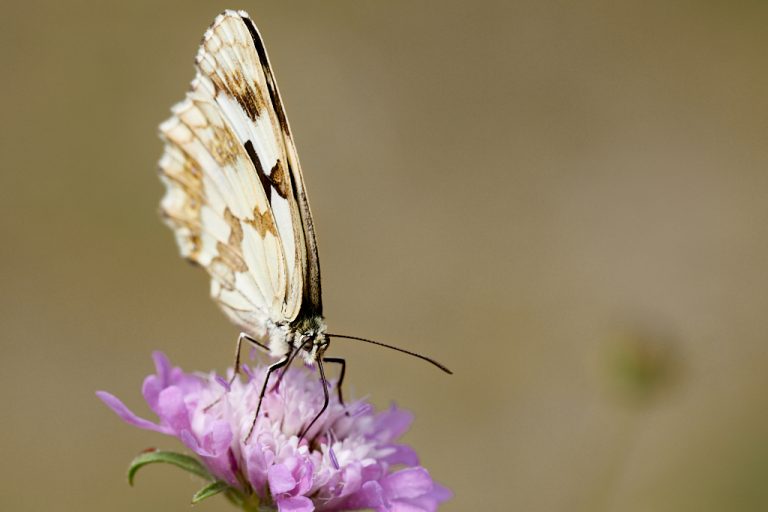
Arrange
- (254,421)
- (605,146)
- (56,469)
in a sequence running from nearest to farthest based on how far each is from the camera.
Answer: (254,421) → (56,469) → (605,146)

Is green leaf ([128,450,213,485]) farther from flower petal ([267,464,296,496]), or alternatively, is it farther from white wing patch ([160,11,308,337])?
white wing patch ([160,11,308,337])

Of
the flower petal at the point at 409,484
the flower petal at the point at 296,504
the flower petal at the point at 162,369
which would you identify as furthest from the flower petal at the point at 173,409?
the flower petal at the point at 409,484

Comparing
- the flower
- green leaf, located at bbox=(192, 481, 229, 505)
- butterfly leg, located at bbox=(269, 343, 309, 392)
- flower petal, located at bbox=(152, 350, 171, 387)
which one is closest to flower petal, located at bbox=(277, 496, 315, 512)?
the flower

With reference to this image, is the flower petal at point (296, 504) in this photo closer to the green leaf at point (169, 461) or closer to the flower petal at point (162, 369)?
the green leaf at point (169, 461)

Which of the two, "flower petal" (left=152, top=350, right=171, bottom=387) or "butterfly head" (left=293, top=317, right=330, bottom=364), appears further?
"flower petal" (left=152, top=350, right=171, bottom=387)

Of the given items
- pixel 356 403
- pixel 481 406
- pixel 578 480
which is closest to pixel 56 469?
pixel 481 406

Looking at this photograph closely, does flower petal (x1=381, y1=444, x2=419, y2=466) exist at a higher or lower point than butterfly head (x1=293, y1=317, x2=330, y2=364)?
lower

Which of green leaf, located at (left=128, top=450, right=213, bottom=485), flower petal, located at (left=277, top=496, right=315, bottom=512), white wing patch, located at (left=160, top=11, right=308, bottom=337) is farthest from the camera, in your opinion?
white wing patch, located at (left=160, top=11, right=308, bottom=337)

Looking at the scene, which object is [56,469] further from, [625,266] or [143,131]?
[625,266]
